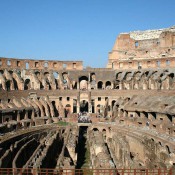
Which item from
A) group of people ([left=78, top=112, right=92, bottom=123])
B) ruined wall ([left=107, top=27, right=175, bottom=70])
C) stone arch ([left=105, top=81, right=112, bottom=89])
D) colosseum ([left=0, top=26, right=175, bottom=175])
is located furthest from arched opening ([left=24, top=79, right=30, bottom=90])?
ruined wall ([left=107, top=27, right=175, bottom=70])

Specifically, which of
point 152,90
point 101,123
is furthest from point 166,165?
point 152,90

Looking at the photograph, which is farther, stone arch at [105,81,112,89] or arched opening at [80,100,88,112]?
stone arch at [105,81,112,89]

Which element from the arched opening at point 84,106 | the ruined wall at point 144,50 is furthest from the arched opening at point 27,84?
the ruined wall at point 144,50

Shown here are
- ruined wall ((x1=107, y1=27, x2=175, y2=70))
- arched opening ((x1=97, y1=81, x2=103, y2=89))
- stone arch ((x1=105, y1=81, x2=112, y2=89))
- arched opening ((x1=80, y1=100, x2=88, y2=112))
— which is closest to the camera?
ruined wall ((x1=107, y1=27, x2=175, y2=70))

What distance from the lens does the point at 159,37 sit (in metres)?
51.8

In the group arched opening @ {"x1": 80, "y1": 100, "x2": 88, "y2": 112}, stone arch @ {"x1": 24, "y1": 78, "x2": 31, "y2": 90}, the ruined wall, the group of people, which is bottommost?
the group of people

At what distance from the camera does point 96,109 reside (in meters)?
46.9

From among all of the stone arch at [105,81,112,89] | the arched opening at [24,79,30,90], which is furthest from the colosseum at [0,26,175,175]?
the stone arch at [105,81,112,89]

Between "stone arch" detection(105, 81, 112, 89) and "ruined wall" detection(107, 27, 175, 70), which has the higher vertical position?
"ruined wall" detection(107, 27, 175, 70)

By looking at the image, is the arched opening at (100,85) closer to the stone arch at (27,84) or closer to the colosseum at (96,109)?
the colosseum at (96,109)

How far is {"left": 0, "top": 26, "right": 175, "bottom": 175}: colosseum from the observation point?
25.1m

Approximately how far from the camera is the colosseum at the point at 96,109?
2511cm

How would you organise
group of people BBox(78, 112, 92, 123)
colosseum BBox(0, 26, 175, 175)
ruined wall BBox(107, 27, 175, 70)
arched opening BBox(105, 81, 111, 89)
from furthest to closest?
1. arched opening BBox(105, 81, 111, 89)
2. ruined wall BBox(107, 27, 175, 70)
3. group of people BBox(78, 112, 92, 123)
4. colosseum BBox(0, 26, 175, 175)

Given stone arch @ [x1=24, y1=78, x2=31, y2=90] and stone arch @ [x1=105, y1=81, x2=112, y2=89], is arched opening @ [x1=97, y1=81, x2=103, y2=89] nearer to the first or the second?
stone arch @ [x1=105, y1=81, x2=112, y2=89]
